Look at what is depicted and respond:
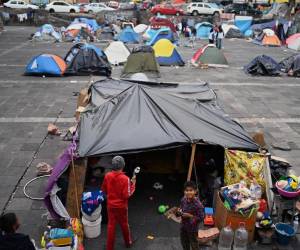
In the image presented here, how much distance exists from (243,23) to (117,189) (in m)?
33.3

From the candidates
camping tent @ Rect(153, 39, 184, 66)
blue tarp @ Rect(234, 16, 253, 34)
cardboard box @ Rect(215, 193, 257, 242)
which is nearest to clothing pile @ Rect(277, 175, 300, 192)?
cardboard box @ Rect(215, 193, 257, 242)

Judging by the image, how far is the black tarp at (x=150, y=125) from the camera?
6984 mm

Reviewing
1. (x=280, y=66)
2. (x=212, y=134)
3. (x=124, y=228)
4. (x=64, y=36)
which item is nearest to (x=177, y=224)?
(x=124, y=228)

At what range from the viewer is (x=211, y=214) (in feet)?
23.1

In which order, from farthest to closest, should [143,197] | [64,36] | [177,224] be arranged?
1. [64,36]
2. [143,197]
3. [177,224]

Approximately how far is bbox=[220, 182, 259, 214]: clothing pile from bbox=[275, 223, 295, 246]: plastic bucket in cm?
57

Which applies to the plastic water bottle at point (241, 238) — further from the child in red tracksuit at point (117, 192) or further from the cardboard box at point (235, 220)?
the child in red tracksuit at point (117, 192)

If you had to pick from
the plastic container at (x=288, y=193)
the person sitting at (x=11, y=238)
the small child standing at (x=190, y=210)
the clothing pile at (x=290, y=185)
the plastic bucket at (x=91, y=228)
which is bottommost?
the plastic bucket at (x=91, y=228)

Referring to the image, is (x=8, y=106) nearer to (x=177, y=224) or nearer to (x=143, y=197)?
(x=143, y=197)

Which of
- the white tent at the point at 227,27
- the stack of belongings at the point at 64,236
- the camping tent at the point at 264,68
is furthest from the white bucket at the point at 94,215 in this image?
the white tent at the point at 227,27

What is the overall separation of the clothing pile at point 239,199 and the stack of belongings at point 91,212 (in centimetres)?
200

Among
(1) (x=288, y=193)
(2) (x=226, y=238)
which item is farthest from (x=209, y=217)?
(1) (x=288, y=193)

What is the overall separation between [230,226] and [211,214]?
→ 66cm

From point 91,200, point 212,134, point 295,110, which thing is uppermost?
point 212,134
